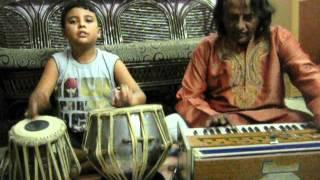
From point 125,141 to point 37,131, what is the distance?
12.2 inches

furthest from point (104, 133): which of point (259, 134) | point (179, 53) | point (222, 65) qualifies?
point (179, 53)

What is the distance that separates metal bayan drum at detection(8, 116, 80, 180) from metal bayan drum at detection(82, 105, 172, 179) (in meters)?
0.10

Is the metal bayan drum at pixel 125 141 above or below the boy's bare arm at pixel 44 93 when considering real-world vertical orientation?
below

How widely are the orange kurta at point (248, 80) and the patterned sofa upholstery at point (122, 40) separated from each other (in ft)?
1.87

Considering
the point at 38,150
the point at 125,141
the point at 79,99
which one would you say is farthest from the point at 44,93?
the point at 125,141

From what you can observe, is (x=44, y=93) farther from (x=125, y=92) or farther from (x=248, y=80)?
(x=248, y=80)

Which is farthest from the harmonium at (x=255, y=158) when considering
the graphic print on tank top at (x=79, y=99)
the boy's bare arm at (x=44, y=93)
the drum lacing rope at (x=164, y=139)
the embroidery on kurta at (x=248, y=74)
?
the graphic print on tank top at (x=79, y=99)

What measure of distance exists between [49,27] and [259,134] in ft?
5.86

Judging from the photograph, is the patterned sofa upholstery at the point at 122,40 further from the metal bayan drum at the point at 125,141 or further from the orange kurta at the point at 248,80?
the metal bayan drum at the point at 125,141

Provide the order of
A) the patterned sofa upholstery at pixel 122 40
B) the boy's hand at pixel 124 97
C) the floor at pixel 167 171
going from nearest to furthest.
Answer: the boy's hand at pixel 124 97, the floor at pixel 167 171, the patterned sofa upholstery at pixel 122 40

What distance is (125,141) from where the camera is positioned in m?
1.68

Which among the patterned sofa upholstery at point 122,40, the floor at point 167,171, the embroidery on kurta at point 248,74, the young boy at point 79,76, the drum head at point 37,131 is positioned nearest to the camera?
the drum head at point 37,131

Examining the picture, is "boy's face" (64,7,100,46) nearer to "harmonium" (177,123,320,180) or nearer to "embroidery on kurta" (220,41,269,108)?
"embroidery on kurta" (220,41,269,108)

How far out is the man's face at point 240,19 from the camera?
2031 mm
